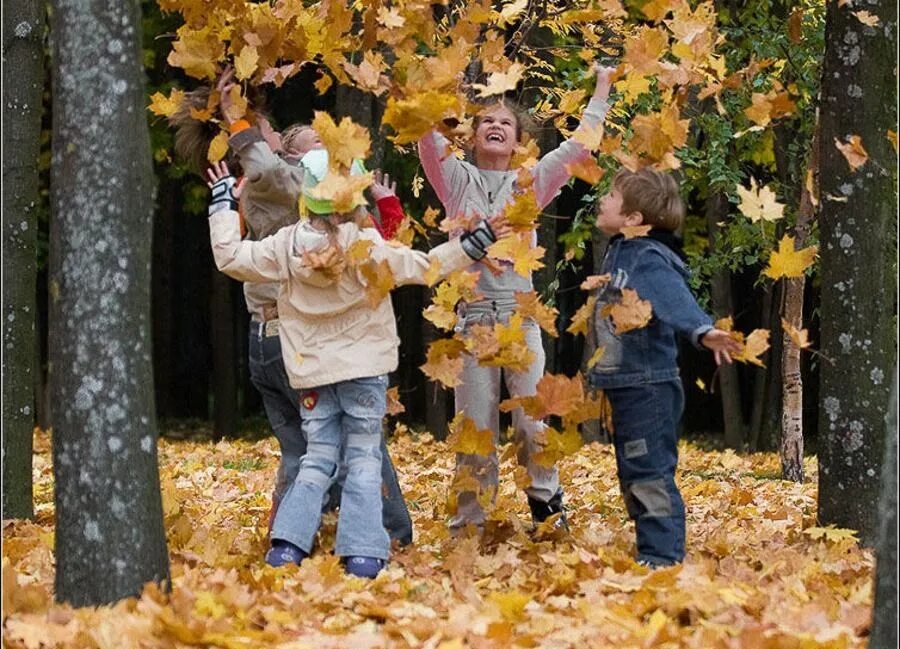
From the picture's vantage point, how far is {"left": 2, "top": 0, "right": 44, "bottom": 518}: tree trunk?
6.19 metres

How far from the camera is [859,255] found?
17.3 ft

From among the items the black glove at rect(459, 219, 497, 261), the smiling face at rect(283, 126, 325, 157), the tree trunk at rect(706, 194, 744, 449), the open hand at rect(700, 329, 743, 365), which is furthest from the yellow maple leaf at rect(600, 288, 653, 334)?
the tree trunk at rect(706, 194, 744, 449)

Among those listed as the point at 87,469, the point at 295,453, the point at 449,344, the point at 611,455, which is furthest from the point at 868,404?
the point at 611,455

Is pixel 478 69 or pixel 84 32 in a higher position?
pixel 478 69

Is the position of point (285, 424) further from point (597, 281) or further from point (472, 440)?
point (597, 281)

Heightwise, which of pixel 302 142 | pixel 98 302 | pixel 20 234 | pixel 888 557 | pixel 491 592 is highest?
pixel 302 142

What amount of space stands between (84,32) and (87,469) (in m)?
1.37

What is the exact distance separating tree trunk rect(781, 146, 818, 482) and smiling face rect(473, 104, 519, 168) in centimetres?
310

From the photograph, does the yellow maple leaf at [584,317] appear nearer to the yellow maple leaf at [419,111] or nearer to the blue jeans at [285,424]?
the yellow maple leaf at [419,111]

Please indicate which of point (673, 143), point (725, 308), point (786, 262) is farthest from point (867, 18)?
point (725, 308)

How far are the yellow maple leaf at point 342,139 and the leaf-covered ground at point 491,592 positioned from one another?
1.49m

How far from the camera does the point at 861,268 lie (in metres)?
5.27

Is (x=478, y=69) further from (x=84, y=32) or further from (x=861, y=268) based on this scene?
(x=84, y=32)

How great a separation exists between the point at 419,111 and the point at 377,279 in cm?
66
